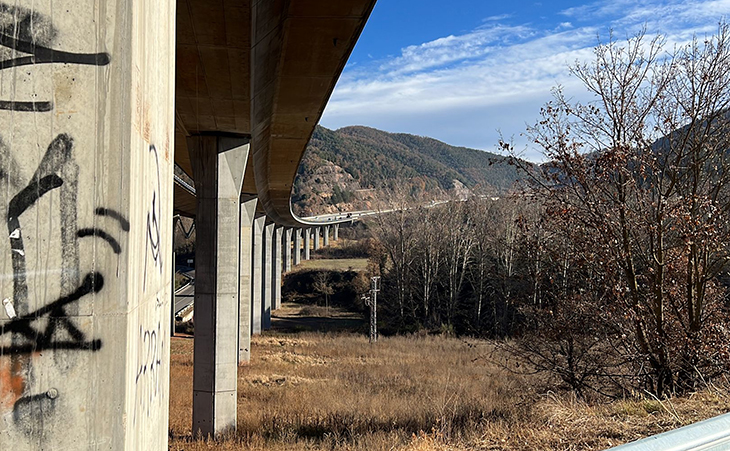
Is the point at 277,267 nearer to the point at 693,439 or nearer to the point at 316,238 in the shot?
the point at 316,238

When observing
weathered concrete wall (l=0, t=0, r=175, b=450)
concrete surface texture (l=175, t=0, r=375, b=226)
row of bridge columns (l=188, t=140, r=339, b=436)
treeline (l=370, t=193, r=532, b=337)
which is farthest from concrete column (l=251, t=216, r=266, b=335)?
weathered concrete wall (l=0, t=0, r=175, b=450)

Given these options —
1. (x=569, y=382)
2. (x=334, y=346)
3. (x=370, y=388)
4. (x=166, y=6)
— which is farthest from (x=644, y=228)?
(x=334, y=346)

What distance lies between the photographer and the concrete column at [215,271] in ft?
45.3

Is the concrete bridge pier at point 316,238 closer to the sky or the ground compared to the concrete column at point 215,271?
closer to the sky

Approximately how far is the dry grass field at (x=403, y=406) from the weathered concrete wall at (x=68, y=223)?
18.1 ft

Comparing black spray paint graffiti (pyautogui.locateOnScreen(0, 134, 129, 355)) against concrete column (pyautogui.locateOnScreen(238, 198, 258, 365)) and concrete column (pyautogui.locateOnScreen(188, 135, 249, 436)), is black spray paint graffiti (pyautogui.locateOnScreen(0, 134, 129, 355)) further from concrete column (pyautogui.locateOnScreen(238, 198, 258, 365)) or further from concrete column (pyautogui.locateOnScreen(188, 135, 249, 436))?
→ concrete column (pyautogui.locateOnScreen(238, 198, 258, 365))

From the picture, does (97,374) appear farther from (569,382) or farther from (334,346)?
(334,346)

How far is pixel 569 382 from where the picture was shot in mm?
12375

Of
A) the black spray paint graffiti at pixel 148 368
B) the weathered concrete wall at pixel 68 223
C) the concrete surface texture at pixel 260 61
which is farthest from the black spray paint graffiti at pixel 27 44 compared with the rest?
the concrete surface texture at pixel 260 61

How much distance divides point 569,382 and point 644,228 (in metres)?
3.64

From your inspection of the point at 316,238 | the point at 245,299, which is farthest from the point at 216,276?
the point at 316,238

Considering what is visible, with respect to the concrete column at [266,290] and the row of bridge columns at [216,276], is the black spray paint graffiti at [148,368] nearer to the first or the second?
the row of bridge columns at [216,276]

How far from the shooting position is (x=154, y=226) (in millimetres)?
2984

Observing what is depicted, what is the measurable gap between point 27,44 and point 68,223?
727 millimetres
